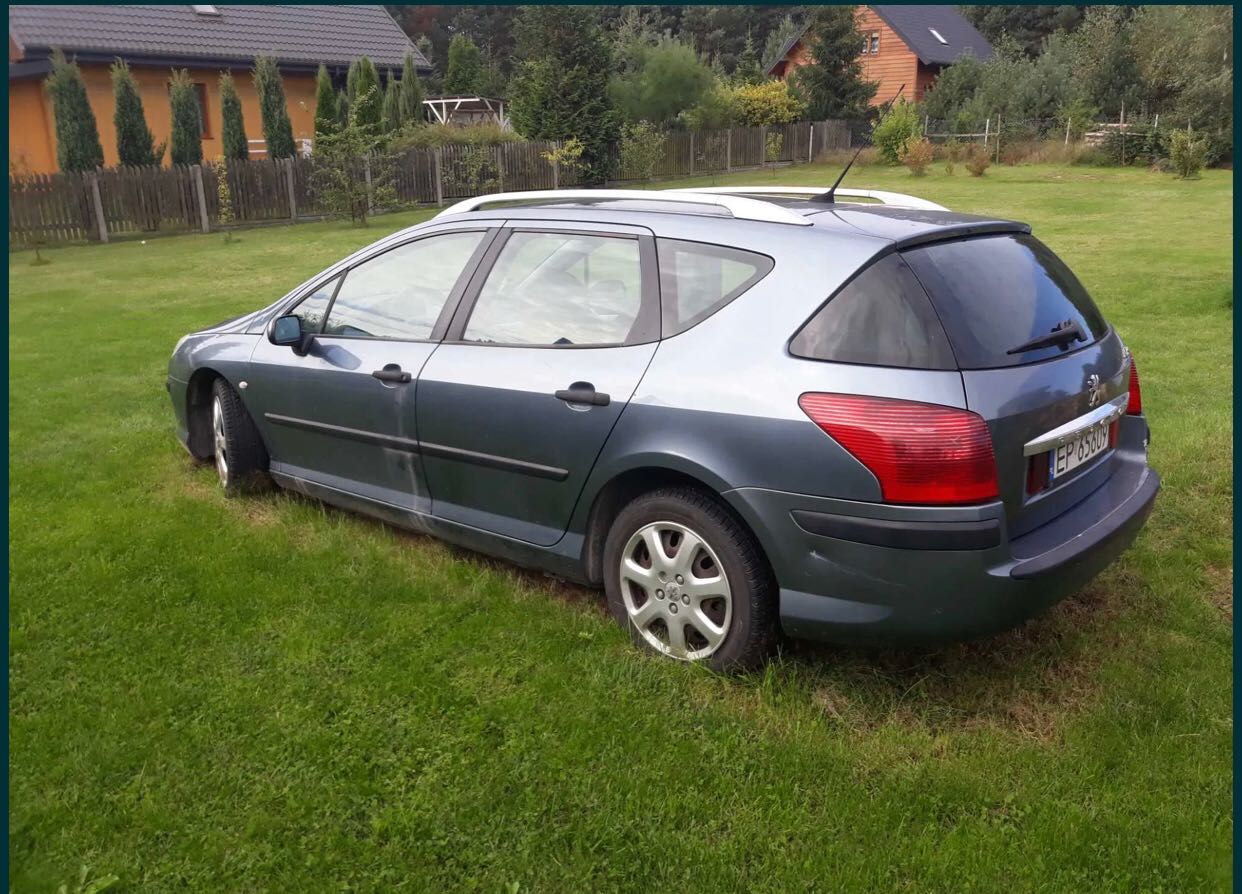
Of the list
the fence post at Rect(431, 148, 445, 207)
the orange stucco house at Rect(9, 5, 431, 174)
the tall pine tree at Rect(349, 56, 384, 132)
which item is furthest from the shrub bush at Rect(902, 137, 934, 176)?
the orange stucco house at Rect(9, 5, 431, 174)

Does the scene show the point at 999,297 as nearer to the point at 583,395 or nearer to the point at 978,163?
the point at 583,395

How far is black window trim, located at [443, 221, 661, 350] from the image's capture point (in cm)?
366

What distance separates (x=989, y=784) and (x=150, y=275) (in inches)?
602

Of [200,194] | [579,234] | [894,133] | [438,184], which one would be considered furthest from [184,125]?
[579,234]

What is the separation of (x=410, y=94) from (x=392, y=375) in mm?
29432

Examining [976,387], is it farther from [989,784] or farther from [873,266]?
[989,784]

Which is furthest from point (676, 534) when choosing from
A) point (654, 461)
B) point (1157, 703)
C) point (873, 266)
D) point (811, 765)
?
point (1157, 703)

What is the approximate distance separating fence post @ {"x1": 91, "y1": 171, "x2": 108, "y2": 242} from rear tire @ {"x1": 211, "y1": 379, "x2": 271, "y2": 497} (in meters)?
17.3

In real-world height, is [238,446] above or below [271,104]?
below

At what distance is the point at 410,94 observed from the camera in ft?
103

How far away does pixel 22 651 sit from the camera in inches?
151

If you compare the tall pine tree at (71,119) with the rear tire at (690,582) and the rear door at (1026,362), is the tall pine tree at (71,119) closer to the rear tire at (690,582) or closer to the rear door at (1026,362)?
the rear tire at (690,582)

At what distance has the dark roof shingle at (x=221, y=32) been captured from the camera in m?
26.5

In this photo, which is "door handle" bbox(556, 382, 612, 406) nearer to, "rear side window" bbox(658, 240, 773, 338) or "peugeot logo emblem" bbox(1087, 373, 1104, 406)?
"rear side window" bbox(658, 240, 773, 338)
